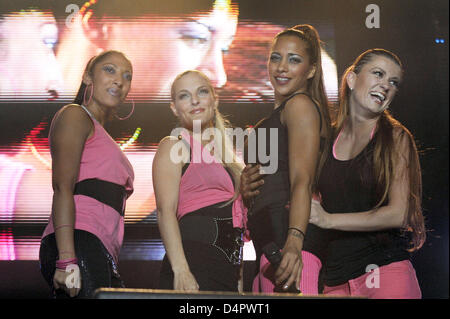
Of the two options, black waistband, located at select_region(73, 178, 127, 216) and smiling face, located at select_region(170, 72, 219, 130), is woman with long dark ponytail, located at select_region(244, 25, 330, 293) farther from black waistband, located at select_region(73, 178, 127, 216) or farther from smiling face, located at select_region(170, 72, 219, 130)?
black waistband, located at select_region(73, 178, 127, 216)

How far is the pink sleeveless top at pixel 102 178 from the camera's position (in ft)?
8.39

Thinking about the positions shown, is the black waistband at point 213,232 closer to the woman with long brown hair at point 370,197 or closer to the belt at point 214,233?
the belt at point 214,233

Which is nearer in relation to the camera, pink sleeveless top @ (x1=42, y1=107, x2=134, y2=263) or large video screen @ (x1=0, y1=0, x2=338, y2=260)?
pink sleeveless top @ (x1=42, y1=107, x2=134, y2=263)

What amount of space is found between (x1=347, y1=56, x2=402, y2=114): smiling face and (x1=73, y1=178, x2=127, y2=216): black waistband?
1233 mm

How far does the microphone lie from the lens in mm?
2576

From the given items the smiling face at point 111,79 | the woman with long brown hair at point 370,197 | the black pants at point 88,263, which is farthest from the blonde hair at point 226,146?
the black pants at point 88,263

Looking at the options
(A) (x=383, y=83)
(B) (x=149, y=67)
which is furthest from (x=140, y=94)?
(A) (x=383, y=83)

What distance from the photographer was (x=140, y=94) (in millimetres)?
3039

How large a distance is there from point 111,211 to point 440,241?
1.72m

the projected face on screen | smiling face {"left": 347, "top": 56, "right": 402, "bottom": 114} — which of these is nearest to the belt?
smiling face {"left": 347, "top": 56, "right": 402, "bottom": 114}
